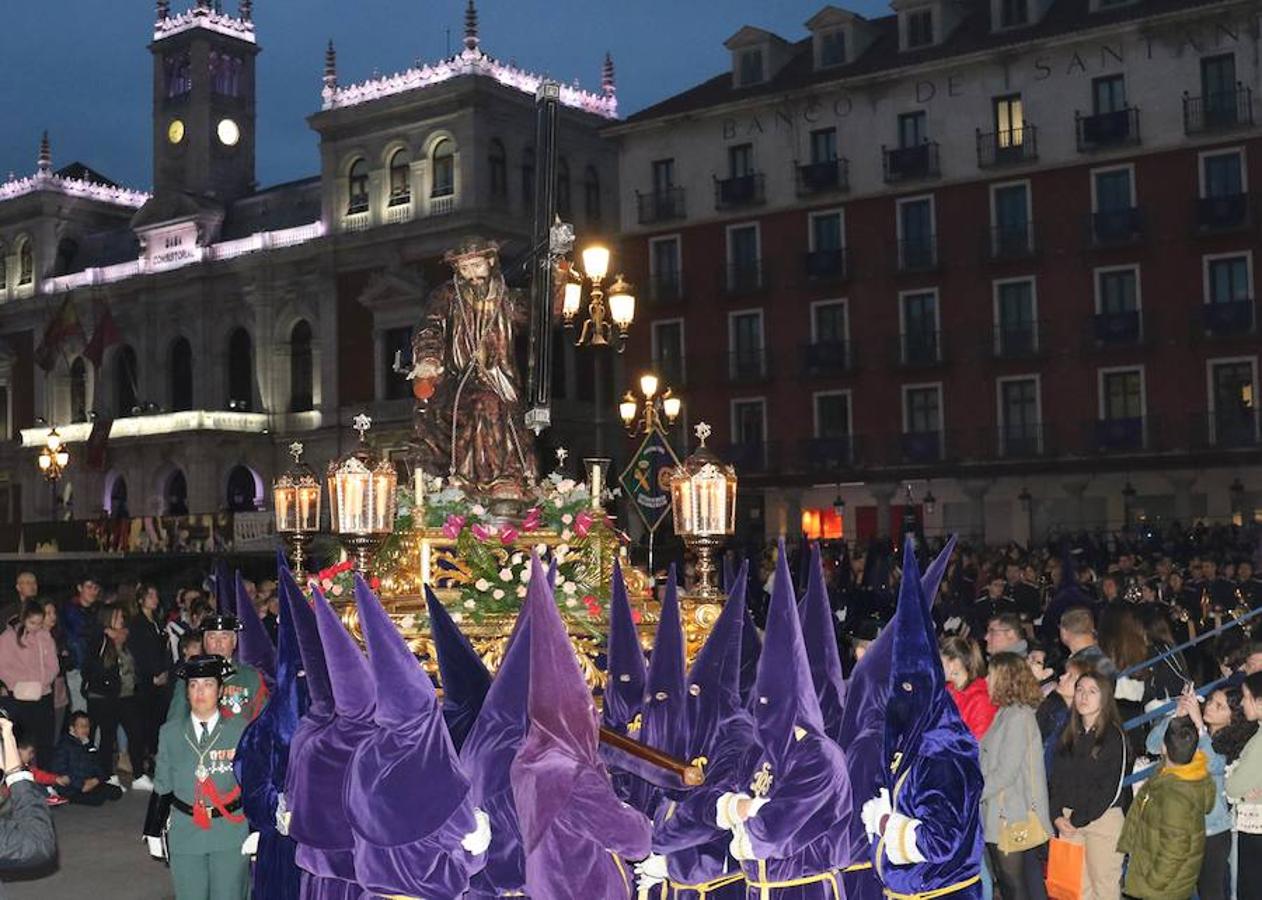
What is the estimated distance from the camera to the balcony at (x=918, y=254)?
125ft

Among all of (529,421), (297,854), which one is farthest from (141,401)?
(297,854)

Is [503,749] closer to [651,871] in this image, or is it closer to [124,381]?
[651,871]

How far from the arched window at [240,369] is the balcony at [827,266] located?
18.4m

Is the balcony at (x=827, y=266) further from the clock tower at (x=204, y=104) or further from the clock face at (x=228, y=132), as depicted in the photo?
the clock face at (x=228, y=132)

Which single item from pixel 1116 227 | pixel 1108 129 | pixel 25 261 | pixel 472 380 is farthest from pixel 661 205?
pixel 472 380

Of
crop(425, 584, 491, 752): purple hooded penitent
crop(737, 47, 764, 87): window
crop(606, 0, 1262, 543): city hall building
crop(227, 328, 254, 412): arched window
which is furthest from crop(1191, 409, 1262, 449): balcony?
crop(425, 584, 491, 752): purple hooded penitent

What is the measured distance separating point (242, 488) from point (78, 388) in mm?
10013

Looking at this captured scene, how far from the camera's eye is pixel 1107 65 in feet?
118

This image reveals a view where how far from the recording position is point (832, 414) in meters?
39.6

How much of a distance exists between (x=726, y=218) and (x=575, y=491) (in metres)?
30.0

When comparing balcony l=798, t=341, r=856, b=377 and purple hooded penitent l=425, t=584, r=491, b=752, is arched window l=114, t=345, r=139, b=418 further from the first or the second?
purple hooded penitent l=425, t=584, r=491, b=752

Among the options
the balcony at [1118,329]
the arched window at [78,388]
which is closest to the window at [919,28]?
the balcony at [1118,329]

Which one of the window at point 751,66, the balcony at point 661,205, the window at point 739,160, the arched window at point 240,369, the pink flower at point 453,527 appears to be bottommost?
the pink flower at point 453,527

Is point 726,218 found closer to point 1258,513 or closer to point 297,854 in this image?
point 1258,513
